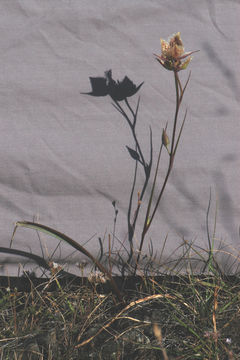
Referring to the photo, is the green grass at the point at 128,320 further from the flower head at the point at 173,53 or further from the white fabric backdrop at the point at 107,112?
the flower head at the point at 173,53

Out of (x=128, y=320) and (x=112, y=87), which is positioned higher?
(x=112, y=87)

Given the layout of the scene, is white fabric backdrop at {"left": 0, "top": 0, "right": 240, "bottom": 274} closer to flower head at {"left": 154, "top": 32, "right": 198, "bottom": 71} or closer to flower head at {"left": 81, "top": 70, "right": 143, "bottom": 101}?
flower head at {"left": 81, "top": 70, "right": 143, "bottom": 101}

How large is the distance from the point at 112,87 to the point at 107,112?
2.3 inches

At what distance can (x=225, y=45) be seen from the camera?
0.96 m

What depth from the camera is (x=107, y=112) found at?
38.0 inches

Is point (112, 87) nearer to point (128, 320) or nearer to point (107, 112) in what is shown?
point (107, 112)

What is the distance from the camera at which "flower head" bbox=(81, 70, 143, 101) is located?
96cm

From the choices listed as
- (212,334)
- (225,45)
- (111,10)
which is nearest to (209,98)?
(225,45)

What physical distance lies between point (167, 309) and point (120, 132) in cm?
41

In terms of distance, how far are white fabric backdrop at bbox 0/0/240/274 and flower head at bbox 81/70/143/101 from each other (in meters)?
0.01

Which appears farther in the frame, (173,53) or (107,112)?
(107,112)

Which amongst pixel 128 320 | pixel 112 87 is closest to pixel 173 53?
pixel 112 87

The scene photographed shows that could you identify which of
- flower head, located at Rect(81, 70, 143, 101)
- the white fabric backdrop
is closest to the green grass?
the white fabric backdrop

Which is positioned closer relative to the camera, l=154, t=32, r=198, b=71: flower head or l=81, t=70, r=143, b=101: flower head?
l=154, t=32, r=198, b=71: flower head
